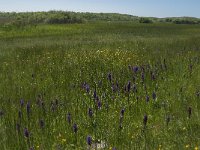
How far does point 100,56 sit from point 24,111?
19.1 ft

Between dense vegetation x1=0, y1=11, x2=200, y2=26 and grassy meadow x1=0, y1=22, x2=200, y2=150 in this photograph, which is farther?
dense vegetation x1=0, y1=11, x2=200, y2=26

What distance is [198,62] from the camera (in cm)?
995

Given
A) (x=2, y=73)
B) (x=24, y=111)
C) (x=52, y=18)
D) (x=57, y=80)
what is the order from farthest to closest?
(x=52, y=18) → (x=2, y=73) → (x=57, y=80) → (x=24, y=111)

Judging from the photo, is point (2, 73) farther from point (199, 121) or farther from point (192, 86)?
point (199, 121)

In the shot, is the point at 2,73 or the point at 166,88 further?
the point at 2,73

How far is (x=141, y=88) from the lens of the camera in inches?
287

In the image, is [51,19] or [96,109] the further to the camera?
[51,19]

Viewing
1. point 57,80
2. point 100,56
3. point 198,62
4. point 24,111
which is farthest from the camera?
point 100,56

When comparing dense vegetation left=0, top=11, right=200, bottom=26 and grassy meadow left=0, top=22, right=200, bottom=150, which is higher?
grassy meadow left=0, top=22, right=200, bottom=150

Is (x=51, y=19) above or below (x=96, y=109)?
below

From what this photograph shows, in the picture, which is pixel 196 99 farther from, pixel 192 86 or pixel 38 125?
pixel 38 125

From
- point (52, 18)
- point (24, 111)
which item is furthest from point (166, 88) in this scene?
point (52, 18)

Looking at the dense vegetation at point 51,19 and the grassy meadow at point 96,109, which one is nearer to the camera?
the grassy meadow at point 96,109

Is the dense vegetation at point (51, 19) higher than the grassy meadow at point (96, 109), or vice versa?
the grassy meadow at point (96, 109)
